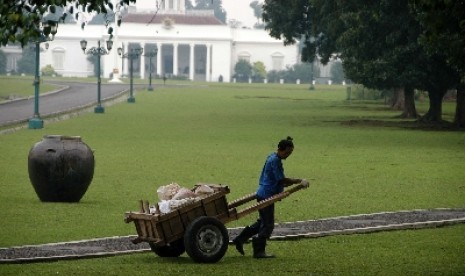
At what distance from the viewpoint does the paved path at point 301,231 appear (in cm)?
1534

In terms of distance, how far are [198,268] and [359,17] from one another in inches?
1442

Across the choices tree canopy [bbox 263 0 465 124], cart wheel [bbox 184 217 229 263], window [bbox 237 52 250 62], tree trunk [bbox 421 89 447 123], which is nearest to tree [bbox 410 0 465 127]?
tree canopy [bbox 263 0 465 124]

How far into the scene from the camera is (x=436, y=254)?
51.5 feet

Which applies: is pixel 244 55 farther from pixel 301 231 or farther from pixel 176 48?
pixel 301 231

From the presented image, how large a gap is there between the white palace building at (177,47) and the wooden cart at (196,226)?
533 ft

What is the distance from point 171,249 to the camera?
15.0 meters

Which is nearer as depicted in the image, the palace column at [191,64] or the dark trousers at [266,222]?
the dark trousers at [266,222]

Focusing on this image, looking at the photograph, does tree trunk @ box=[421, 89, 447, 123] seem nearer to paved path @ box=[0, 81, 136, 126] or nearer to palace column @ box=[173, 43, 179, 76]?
paved path @ box=[0, 81, 136, 126]

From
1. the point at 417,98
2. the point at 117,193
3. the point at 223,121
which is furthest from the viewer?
the point at 417,98

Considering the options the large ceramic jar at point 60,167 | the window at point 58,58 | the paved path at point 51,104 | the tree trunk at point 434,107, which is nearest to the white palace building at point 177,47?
the window at point 58,58

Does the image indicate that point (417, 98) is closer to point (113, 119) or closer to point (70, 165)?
point (113, 119)

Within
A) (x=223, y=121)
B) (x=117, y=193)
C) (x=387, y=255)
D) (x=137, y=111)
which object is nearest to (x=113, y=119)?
(x=223, y=121)

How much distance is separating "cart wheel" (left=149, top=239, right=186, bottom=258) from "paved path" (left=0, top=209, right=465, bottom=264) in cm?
75

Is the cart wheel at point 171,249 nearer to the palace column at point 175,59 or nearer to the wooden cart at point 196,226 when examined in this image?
the wooden cart at point 196,226
